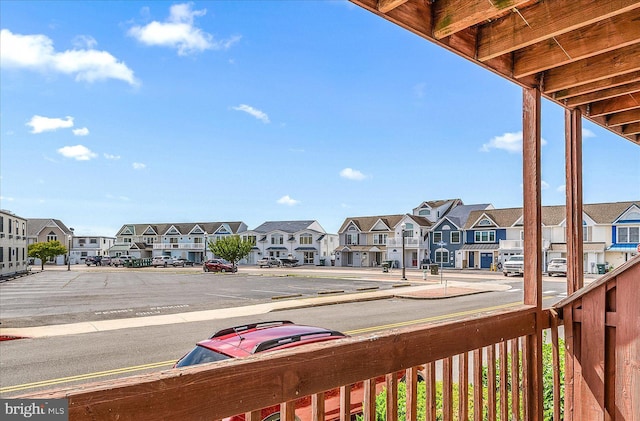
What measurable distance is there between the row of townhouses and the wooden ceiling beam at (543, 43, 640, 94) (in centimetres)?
2742

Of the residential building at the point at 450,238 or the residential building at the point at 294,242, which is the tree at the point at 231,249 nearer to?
the residential building at the point at 294,242

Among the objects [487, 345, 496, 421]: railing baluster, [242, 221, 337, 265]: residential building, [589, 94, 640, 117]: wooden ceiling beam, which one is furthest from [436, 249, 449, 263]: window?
[487, 345, 496, 421]: railing baluster

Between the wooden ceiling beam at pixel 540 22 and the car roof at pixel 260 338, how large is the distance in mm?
3241

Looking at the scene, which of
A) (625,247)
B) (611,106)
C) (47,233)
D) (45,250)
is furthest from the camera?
(47,233)

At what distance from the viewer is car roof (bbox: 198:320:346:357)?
448cm

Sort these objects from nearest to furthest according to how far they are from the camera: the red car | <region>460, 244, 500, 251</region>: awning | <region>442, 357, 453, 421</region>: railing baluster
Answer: <region>442, 357, 453, 421</region>: railing baluster, the red car, <region>460, 244, 500, 251</region>: awning

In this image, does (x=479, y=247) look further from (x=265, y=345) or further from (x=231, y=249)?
(x=265, y=345)

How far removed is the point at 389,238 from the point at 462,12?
5150 centimetres

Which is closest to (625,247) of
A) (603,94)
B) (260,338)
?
(603,94)

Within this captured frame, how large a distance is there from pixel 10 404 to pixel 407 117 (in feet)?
135

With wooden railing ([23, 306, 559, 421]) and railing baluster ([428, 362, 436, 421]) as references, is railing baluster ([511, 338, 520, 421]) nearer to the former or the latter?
wooden railing ([23, 306, 559, 421])

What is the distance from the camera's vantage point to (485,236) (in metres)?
46.3

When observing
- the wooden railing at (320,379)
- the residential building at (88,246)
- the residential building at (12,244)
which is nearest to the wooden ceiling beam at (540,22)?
the wooden railing at (320,379)

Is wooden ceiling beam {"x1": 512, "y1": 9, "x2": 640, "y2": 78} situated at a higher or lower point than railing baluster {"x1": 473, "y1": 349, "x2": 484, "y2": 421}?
higher
